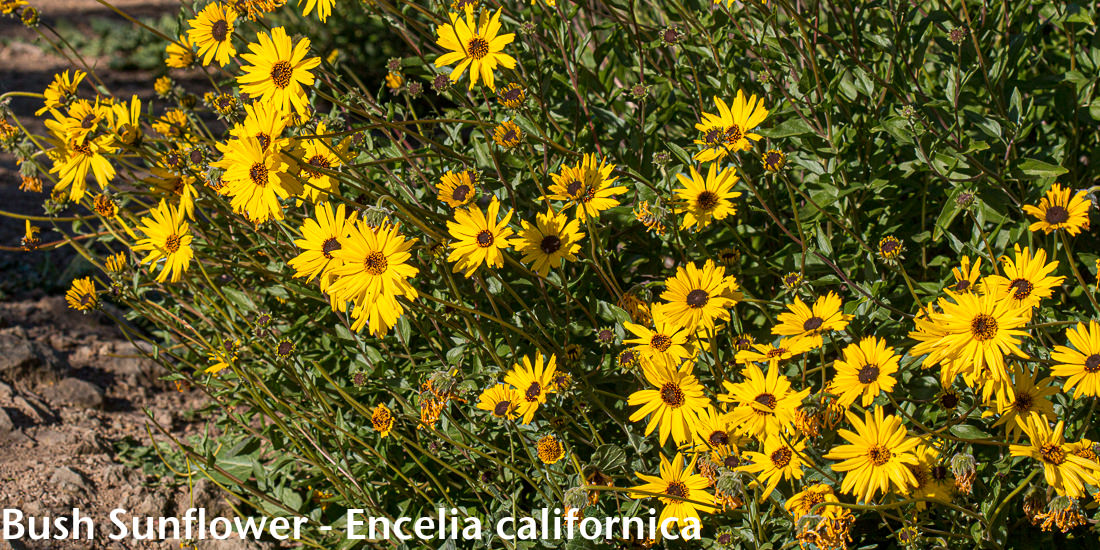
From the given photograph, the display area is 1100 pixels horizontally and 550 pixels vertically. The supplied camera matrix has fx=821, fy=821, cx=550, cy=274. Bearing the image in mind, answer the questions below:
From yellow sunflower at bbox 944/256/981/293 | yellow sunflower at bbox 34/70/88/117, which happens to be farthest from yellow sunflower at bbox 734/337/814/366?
yellow sunflower at bbox 34/70/88/117

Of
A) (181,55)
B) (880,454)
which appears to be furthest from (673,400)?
(181,55)

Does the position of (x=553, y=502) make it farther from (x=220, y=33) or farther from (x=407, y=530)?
(x=220, y=33)

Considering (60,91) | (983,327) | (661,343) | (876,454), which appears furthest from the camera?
(60,91)

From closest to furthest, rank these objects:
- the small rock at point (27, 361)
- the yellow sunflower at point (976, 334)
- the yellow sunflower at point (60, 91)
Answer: the yellow sunflower at point (976, 334) < the yellow sunflower at point (60, 91) < the small rock at point (27, 361)

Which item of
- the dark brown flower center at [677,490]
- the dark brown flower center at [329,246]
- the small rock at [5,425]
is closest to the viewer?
the dark brown flower center at [329,246]

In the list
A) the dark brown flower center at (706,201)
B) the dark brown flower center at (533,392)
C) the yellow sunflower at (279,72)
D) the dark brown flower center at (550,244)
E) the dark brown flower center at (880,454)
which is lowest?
the dark brown flower center at (880,454)

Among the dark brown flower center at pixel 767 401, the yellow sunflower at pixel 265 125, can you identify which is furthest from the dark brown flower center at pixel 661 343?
the yellow sunflower at pixel 265 125

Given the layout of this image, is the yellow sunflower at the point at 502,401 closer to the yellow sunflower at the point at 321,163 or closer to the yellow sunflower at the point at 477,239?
the yellow sunflower at the point at 477,239

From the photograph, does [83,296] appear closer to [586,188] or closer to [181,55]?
[181,55]
